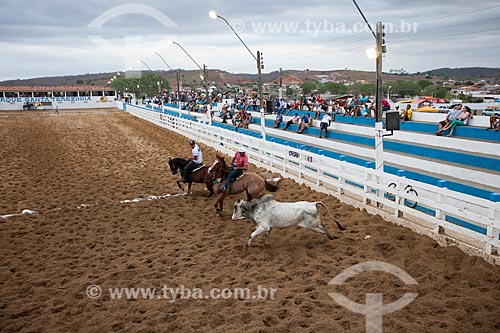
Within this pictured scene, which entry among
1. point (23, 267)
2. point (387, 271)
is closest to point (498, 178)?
point (387, 271)

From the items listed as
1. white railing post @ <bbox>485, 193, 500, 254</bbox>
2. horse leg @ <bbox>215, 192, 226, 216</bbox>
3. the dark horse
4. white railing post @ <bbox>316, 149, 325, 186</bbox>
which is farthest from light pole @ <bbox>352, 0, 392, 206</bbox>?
the dark horse

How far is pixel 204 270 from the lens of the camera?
679 cm

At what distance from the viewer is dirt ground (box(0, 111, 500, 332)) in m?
5.16

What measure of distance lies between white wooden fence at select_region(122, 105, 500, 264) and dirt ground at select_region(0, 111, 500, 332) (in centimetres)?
30

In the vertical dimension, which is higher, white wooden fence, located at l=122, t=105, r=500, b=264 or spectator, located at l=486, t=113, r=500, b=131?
spectator, located at l=486, t=113, r=500, b=131

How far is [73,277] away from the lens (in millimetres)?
6738

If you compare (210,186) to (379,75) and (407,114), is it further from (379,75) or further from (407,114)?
(407,114)

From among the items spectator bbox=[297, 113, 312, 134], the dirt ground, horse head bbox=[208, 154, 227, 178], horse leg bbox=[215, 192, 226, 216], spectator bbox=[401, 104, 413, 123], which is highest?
spectator bbox=[401, 104, 413, 123]

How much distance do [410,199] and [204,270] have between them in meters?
4.34

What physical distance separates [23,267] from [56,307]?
1.98 m

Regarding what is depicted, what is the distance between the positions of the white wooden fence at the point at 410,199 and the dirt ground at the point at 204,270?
30cm

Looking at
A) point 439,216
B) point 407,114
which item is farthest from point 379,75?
point 407,114

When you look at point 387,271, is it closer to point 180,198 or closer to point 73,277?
point 73,277

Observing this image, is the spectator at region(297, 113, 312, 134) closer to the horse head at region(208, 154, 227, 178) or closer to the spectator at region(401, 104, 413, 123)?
the spectator at region(401, 104, 413, 123)
